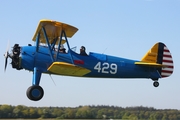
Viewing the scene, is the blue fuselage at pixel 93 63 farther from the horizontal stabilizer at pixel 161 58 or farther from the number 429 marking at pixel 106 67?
the horizontal stabilizer at pixel 161 58

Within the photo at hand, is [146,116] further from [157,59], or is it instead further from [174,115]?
[157,59]

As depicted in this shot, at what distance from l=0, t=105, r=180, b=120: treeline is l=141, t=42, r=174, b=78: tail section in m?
25.8

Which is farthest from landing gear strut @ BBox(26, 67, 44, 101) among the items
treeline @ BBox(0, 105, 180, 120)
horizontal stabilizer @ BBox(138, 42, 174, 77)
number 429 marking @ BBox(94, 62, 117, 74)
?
treeline @ BBox(0, 105, 180, 120)

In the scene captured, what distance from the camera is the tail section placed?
14.8 meters

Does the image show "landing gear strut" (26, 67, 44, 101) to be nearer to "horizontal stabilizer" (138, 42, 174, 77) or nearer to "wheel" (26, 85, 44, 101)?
"wheel" (26, 85, 44, 101)

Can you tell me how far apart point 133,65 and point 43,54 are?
390 centimetres

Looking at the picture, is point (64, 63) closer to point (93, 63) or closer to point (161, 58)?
point (93, 63)

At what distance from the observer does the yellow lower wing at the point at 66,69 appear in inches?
447

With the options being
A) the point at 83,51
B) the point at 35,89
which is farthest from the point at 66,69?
the point at 83,51

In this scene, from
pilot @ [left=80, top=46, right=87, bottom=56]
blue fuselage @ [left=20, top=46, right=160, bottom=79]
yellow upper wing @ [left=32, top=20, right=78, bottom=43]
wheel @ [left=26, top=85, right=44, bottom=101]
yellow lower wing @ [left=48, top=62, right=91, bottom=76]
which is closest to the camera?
yellow lower wing @ [left=48, top=62, right=91, bottom=76]

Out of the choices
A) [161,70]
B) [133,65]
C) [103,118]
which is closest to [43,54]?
[133,65]

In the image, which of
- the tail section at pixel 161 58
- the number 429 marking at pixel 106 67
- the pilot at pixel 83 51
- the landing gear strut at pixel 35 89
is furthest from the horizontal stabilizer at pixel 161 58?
the landing gear strut at pixel 35 89

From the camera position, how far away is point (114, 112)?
145 feet

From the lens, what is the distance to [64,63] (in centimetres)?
1134
